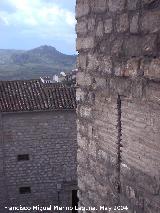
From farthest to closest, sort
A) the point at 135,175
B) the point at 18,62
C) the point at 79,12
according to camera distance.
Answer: the point at 18,62 < the point at 79,12 < the point at 135,175

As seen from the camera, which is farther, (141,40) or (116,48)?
(116,48)

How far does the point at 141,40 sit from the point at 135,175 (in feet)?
2.99

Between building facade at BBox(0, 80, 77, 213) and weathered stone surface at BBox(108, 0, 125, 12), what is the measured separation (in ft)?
41.8

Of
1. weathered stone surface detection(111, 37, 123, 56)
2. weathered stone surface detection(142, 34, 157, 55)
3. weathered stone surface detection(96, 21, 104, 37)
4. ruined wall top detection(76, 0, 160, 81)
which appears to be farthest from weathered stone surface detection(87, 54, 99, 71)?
weathered stone surface detection(142, 34, 157, 55)

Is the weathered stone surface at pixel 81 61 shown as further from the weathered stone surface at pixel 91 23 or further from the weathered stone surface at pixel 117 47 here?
the weathered stone surface at pixel 117 47

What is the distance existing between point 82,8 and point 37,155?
1320 centimetres

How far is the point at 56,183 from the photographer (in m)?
→ 16.5

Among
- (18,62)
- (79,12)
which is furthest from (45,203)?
(18,62)

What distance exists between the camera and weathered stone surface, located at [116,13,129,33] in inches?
110

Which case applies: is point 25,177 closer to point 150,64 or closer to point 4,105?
point 4,105

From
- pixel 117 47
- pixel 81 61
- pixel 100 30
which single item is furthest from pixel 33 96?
pixel 117 47

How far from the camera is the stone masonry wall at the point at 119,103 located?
2516mm

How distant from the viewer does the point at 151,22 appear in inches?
98.1

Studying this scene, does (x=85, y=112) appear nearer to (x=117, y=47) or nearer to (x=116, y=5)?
(x=117, y=47)
